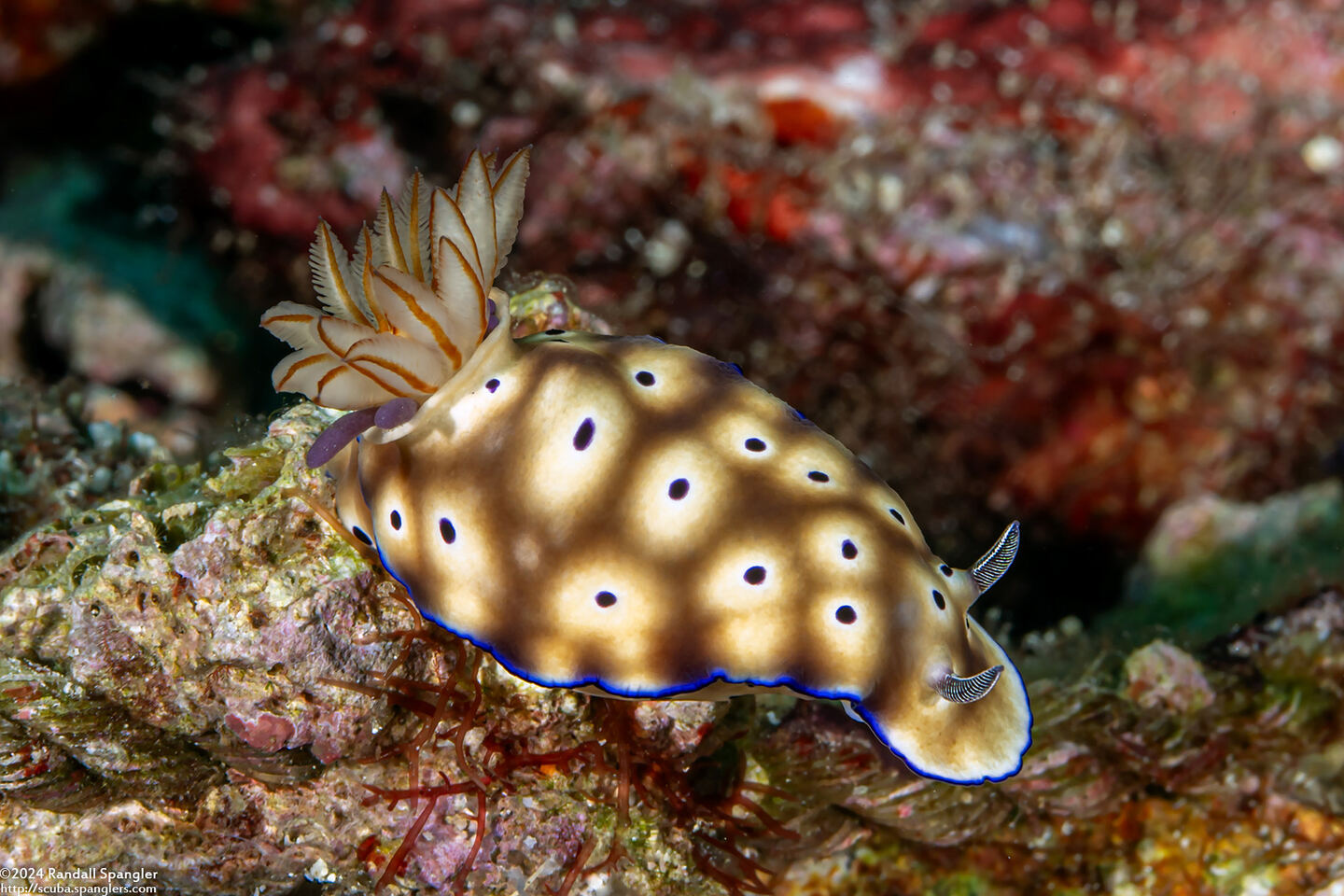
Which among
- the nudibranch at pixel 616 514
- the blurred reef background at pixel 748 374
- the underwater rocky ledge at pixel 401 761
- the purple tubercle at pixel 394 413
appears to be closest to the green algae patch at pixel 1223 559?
the blurred reef background at pixel 748 374

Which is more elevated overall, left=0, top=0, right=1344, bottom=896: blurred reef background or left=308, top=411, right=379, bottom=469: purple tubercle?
left=308, top=411, right=379, bottom=469: purple tubercle

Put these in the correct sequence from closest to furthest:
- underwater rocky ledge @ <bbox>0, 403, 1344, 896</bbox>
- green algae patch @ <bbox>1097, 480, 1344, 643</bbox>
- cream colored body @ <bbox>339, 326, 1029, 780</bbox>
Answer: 1. cream colored body @ <bbox>339, 326, 1029, 780</bbox>
2. underwater rocky ledge @ <bbox>0, 403, 1344, 896</bbox>
3. green algae patch @ <bbox>1097, 480, 1344, 643</bbox>

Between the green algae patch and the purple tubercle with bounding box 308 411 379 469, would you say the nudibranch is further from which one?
the green algae patch

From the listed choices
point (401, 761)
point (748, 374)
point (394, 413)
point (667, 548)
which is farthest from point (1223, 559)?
point (394, 413)

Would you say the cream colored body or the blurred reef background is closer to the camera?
the cream colored body

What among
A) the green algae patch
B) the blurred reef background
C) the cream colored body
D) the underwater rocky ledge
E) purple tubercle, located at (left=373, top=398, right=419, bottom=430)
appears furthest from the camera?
the green algae patch

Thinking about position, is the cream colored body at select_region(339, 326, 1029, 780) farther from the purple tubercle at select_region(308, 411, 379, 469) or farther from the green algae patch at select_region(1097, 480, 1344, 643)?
the green algae patch at select_region(1097, 480, 1344, 643)

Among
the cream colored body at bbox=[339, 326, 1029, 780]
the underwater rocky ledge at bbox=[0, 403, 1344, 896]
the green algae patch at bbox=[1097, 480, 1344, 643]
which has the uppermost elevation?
the cream colored body at bbox=[339, 326, 1029, 780]

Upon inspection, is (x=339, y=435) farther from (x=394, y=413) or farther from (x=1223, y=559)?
(x=1223, y=559)

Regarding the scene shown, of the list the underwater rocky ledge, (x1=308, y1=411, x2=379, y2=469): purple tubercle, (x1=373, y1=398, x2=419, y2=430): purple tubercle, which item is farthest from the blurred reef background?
(x1=373, y1=398, x2=419, y2=430): purple tubercle
